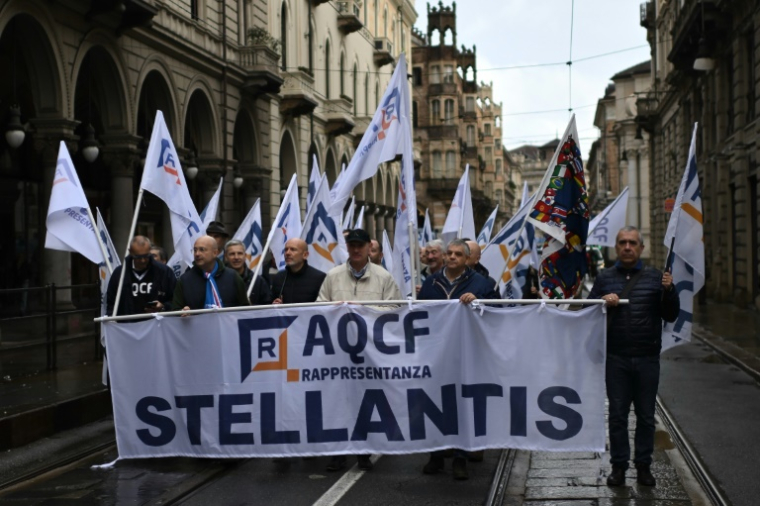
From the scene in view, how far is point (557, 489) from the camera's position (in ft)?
24.6

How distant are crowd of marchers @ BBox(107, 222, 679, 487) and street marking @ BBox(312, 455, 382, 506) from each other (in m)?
0.15

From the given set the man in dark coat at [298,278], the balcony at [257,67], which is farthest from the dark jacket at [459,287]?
the balcony at [257,67]

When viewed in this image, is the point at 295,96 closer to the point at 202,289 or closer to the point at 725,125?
the point at 725,125

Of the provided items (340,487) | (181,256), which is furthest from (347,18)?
(340,487)

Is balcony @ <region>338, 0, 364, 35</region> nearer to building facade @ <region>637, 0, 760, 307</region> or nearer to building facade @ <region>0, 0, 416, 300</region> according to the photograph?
building facade @ <region>0, 0, 416, 300</region>

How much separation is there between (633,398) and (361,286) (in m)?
2.37

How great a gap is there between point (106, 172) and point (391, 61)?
2851 cm

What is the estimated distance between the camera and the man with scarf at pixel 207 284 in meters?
8.94

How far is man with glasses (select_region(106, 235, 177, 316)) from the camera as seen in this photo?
10242 millimetres

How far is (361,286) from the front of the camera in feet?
28.1

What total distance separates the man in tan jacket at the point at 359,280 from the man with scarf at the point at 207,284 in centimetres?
90

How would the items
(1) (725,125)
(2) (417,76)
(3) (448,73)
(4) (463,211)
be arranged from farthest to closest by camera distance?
(2) (417,76)
(3) (448,73)
(1) (725,125)
(4) (463,211)

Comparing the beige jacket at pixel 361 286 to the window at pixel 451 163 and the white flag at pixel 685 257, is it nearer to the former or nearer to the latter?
the white flag at pixel 685 257

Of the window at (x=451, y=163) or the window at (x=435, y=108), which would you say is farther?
the window at (x=435, y=108)
